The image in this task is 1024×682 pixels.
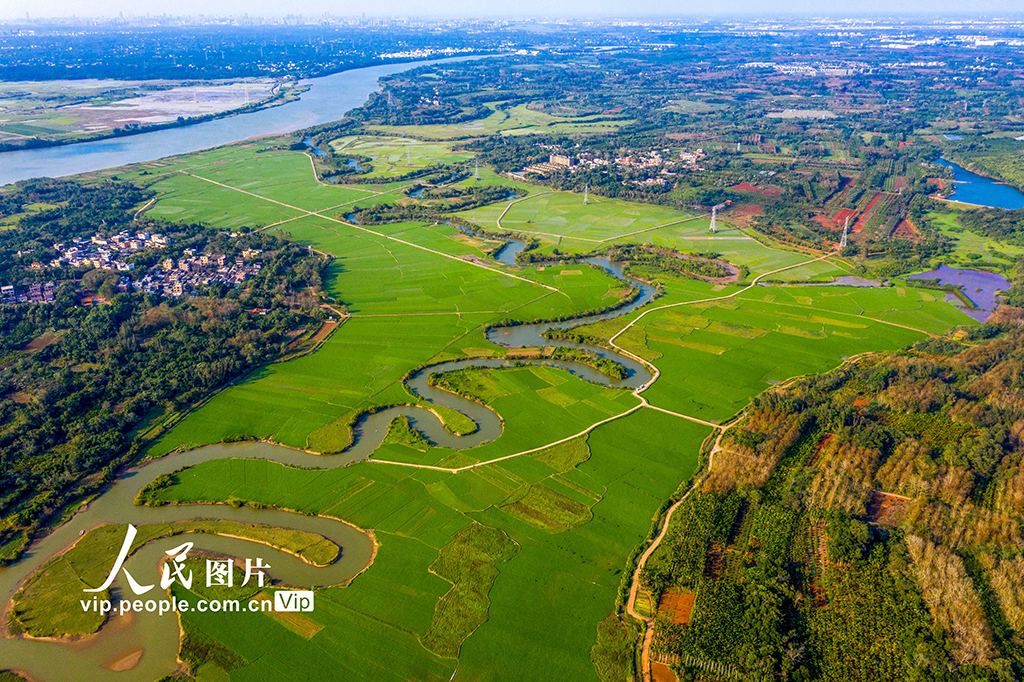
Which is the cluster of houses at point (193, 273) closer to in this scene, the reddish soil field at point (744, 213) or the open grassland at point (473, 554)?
the open grassland at point (473, 554)

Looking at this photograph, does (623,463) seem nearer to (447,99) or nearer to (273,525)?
(273,525)

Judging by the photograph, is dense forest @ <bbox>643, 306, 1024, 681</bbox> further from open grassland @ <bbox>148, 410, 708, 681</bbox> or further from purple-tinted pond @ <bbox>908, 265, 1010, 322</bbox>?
purple-tinted pond @ <bbox>908, 265, 1010, 322</bbox>

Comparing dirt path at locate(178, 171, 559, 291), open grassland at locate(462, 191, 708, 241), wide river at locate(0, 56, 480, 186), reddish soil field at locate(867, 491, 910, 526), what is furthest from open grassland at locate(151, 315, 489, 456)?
wide river at locate(0, 56, 480, 186)

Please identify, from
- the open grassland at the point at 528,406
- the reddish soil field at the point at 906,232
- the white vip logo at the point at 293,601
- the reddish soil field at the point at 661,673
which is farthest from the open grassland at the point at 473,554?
the reddish soil field at the point at 906,232

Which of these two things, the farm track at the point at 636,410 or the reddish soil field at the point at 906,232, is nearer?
the farm track at the point at 636,410

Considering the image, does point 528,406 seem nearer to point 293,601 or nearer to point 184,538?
point 293,601

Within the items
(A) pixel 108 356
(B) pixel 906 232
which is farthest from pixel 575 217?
(A) pixel 108 356
